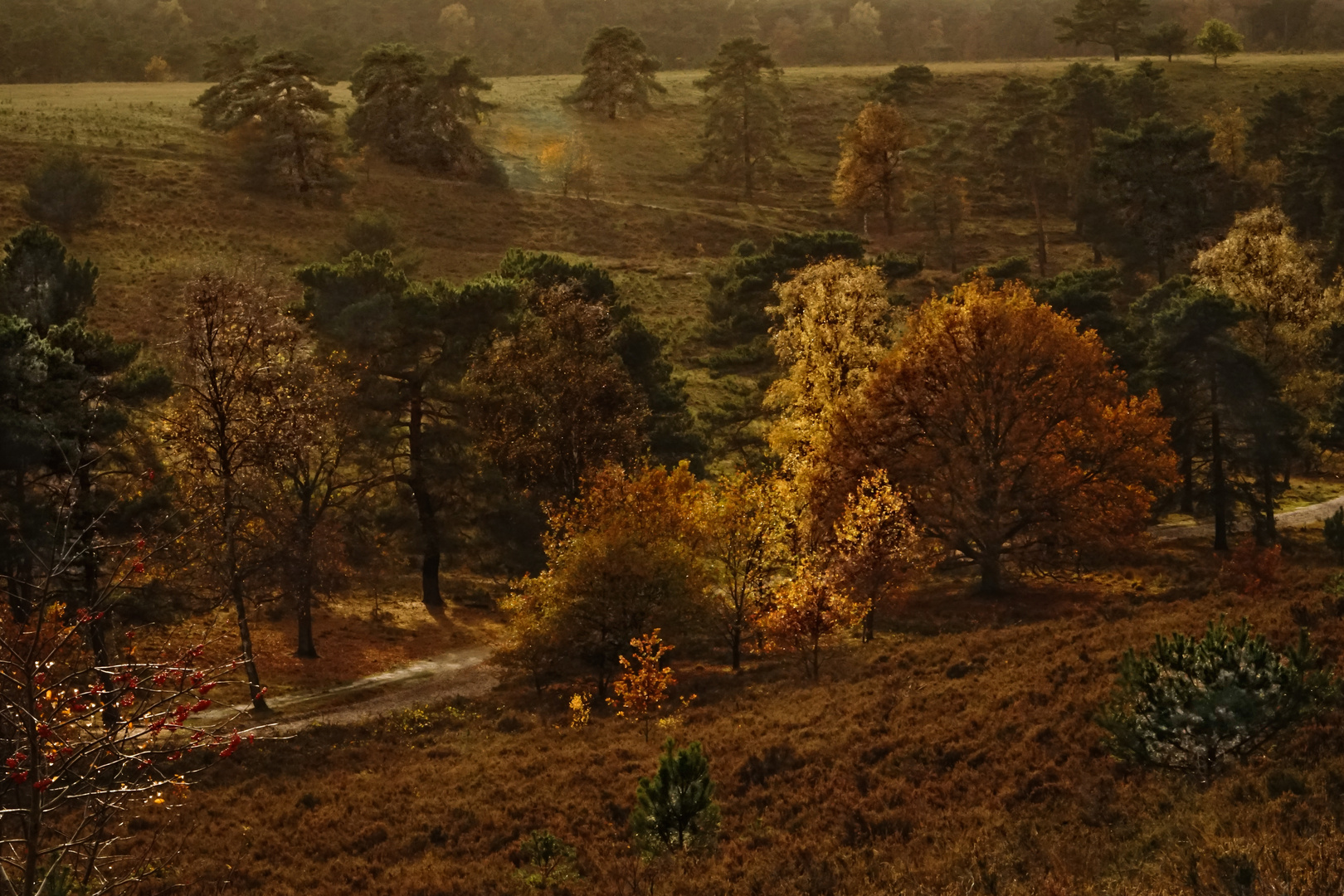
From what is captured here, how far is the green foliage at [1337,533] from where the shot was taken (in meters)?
40.5

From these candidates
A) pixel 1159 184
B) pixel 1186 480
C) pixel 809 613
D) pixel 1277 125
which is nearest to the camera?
pixel 809 613

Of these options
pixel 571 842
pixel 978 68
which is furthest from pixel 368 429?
pixel 978 68

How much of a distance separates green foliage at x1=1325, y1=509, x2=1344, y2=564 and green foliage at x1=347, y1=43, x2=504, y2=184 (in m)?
72.1

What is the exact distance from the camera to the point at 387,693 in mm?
36500

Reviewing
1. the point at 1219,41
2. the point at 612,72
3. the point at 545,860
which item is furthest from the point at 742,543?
the point at 1219,41

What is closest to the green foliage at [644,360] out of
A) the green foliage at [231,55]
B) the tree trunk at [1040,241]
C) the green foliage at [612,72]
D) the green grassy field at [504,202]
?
the green grassy field at [504,202]

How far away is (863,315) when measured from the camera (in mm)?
46500

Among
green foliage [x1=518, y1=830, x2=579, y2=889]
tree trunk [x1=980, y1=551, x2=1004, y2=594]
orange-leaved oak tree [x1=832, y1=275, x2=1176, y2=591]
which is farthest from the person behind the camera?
tree trunk [x1=980, y1=551, x2=1004, y2=594]

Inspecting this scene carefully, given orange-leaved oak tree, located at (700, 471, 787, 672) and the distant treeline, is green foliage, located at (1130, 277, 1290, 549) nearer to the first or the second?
orange-leaved oak tree, located at (700, 471, 787, 672)

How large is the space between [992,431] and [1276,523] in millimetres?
19302

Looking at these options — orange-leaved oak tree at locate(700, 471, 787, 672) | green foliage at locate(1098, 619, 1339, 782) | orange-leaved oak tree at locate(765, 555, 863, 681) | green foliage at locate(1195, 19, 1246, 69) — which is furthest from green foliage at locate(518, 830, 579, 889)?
green foliage at locate(1195, 19, 1246, 69)

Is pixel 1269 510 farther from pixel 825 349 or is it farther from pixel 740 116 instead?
pixel 740 116

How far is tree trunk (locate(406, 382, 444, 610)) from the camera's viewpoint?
46094 mm

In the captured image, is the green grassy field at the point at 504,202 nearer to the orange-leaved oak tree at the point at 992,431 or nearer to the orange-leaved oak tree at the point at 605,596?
the orange-leaved oak tree at the point at 992,431
